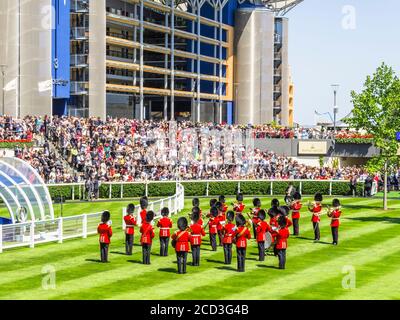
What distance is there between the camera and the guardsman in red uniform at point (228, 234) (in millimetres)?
27422

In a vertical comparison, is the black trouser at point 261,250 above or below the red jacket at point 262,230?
below

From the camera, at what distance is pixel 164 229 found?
2872cm

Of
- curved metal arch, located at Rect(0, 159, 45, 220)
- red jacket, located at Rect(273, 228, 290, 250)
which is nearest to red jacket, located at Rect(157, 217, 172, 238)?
red jacket, located at Rect(273, 228, 290, 250)

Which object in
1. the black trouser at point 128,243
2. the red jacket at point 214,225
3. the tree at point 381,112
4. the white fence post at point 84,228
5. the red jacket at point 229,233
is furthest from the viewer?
the tree at point 381,112

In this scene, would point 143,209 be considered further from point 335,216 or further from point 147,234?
point 335,216

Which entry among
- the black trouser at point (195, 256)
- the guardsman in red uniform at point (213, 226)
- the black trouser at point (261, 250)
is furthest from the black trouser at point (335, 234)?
the black trouser at point (195, 256)

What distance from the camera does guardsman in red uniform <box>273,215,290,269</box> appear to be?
2702cm

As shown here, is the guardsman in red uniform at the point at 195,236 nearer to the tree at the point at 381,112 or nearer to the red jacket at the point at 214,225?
the red jacket at the point at 214,225

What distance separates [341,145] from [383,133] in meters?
31.6

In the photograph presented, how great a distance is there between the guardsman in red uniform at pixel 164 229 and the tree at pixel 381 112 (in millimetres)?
20164

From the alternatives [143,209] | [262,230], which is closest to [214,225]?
[143,209]

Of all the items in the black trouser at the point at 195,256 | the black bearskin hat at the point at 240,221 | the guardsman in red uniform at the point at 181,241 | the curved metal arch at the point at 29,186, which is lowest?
the black trouser at the point at 195,256

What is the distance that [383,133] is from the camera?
48.1 meters

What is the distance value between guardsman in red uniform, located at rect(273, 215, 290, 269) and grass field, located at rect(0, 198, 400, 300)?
0.40 meters
